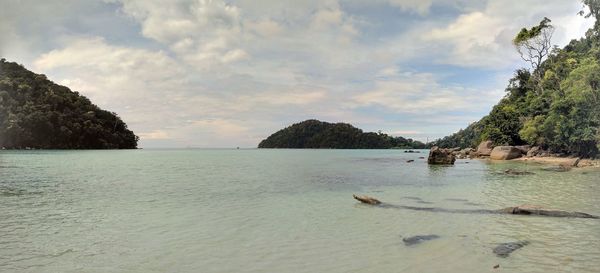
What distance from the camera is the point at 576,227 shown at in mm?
13250

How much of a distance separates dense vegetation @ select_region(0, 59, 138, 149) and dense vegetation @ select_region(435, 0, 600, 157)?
12792cm

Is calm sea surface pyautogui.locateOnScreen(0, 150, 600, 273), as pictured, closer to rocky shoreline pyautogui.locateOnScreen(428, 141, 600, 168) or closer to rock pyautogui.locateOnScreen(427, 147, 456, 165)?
rock pyautogui.locateOnScreen(427, 147, 456, 165)

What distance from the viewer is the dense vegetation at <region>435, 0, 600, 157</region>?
47.8 metres

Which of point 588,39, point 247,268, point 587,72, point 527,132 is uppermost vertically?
point 588,39

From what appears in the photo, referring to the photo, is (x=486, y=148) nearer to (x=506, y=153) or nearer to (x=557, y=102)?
(x=506, y=153)

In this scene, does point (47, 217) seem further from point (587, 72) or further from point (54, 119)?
point (54, 119)

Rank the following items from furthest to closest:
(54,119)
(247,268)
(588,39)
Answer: (54,119)
(588,39)
(247,268)

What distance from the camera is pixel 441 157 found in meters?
61.0

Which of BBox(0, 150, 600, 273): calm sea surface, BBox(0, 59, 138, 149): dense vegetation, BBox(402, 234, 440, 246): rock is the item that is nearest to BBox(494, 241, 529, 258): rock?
BBox(0, 150, 600, 273): calm sea surface

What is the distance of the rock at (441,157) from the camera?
5962 centimetres

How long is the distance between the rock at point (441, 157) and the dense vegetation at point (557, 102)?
1321 centimetres

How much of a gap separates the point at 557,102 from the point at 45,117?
135 m

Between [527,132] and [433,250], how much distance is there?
60799 millimetres

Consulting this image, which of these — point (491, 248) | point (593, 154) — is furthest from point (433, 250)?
point (593, 154)
